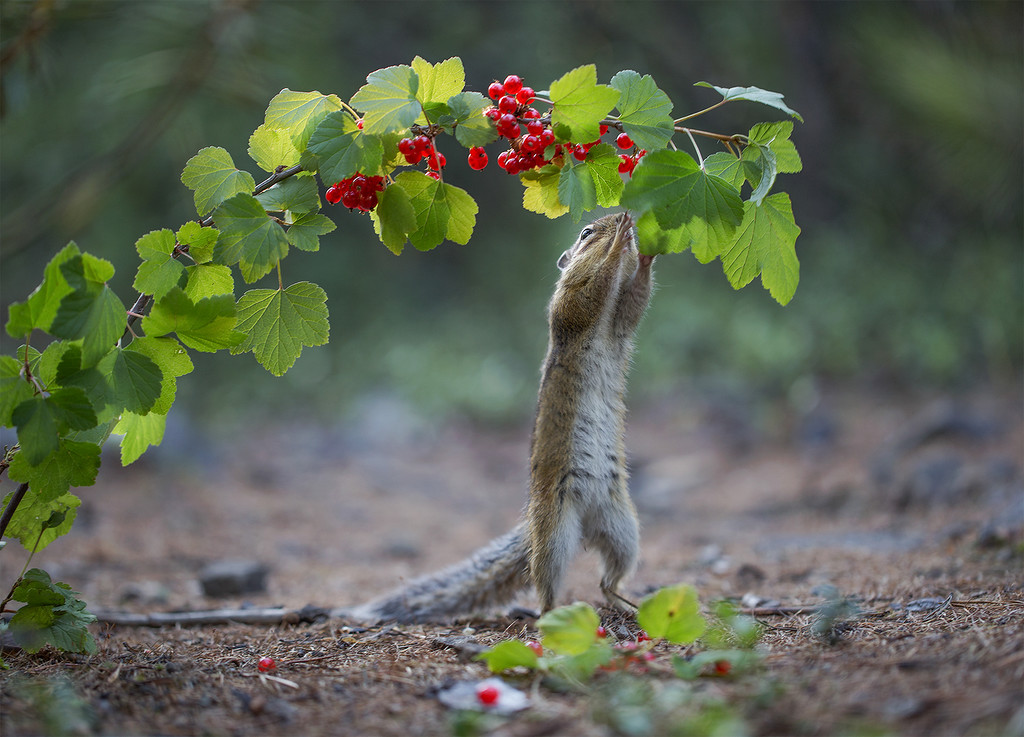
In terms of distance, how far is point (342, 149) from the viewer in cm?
223

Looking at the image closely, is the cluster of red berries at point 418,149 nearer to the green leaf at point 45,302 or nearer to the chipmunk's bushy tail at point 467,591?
the green leaf at point 45,302

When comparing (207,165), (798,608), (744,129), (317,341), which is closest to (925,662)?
(798,608)

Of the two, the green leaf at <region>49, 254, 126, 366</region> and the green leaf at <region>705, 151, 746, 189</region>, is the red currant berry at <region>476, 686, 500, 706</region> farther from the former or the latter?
the green leaf at <region>705, 151, 746, 189</region>

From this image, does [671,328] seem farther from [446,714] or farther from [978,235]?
[446,714]

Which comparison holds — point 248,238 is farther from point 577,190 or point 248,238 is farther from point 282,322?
point 577,190

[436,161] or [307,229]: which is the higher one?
[436,161]

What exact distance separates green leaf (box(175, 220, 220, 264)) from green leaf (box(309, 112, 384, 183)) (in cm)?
39

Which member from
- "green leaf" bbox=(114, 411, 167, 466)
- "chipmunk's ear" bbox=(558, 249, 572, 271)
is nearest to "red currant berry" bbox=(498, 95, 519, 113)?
"chipmunk's ear" bbox=(558, 249, 572, 271)

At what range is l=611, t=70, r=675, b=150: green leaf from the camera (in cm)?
237

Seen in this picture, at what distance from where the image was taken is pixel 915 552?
4383 millimetres

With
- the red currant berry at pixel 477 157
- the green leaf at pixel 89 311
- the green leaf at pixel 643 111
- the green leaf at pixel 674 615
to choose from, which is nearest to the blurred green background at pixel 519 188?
the green leaf at pixel 89 311

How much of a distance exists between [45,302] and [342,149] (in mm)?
857

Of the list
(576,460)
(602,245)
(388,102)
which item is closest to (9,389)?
(388,102)

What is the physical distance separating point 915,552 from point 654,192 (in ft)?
10.3
